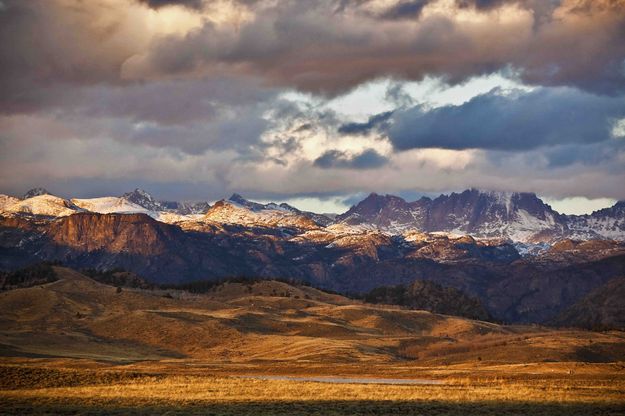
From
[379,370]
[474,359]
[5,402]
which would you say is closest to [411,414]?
[5,402]

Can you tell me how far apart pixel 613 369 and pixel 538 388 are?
39876 millimetres

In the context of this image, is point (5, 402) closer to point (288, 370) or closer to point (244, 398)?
point (244, 398)

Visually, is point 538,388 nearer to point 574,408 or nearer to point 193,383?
point 574,408

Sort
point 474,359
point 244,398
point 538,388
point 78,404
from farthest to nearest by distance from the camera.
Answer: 1. point 474,359
2. point 538,388
3. point 244,398
4. point 78,404

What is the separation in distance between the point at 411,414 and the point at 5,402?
35.5 m

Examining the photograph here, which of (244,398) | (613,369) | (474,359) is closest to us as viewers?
(244,398)

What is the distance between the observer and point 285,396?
88.6 metres

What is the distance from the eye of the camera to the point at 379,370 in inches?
5989

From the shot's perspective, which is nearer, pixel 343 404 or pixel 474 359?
pixel 343 404

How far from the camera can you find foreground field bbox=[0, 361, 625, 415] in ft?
252

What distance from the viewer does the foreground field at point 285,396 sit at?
76938 mm

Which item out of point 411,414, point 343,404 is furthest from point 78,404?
point 411,414

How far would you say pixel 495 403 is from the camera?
271 ft

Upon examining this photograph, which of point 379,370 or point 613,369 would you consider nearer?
point 613,369
